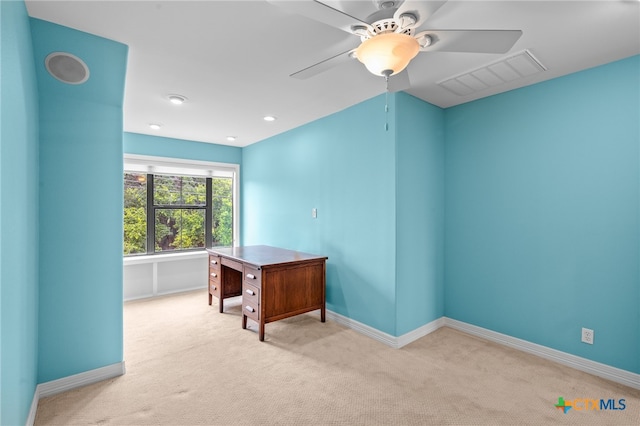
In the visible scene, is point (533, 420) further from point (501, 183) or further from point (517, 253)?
point (501, 183)

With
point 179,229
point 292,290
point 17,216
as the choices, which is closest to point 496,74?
point 292,290

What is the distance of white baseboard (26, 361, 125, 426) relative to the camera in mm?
1992

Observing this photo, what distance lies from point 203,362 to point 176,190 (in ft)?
10.1

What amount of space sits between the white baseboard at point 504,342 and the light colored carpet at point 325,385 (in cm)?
6

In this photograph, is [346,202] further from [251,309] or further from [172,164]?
[172,164]

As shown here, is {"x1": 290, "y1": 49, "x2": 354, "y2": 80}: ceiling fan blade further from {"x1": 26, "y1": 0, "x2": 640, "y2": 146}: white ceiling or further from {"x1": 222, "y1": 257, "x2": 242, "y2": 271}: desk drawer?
{"x1": 222, "y1": 257, "x2": 242, "y2": 271}: desk drawer

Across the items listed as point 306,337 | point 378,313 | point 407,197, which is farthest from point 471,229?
point 306,337

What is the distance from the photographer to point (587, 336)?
2396 mm

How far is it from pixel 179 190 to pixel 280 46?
11.5 feet

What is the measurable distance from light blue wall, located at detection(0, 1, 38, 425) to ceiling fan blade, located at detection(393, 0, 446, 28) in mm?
1595

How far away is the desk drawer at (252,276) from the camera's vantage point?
2936mm

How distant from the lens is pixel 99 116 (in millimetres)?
2199

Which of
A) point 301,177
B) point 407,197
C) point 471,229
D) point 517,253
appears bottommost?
point 517,253

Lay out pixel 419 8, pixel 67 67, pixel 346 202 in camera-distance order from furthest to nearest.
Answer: pixel 346 202
pixel 67 67
pixel 419 8
